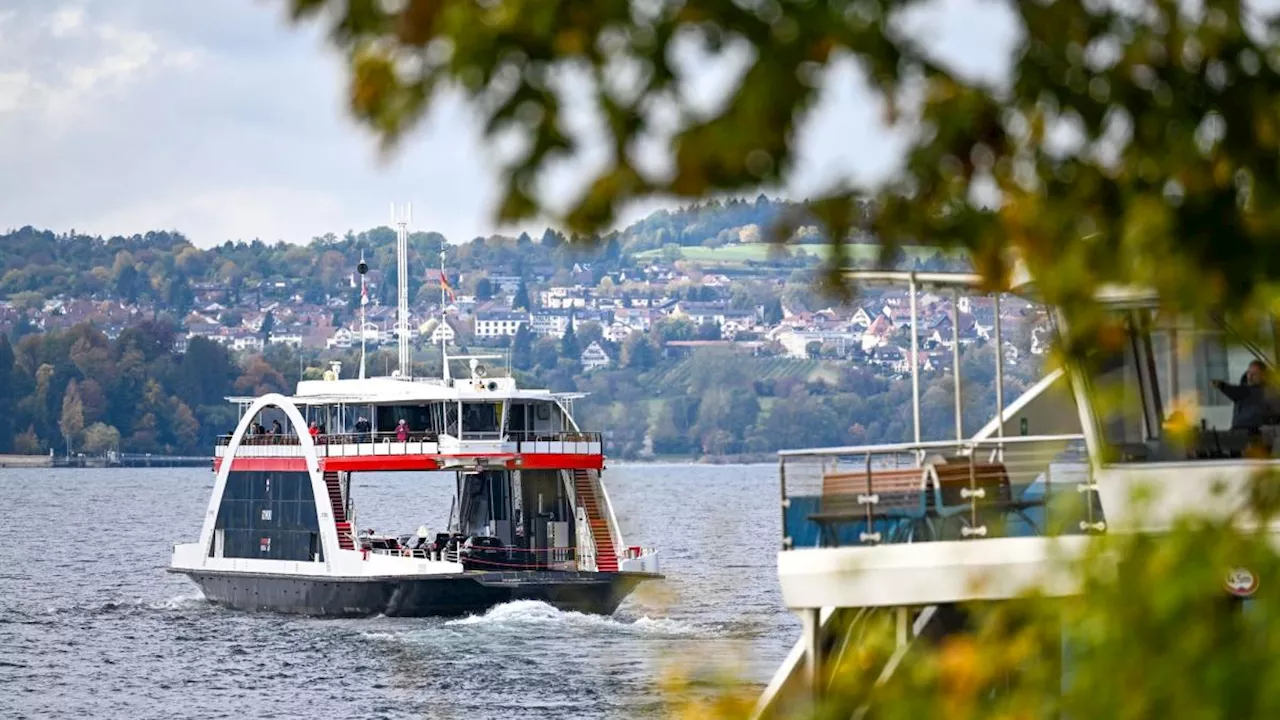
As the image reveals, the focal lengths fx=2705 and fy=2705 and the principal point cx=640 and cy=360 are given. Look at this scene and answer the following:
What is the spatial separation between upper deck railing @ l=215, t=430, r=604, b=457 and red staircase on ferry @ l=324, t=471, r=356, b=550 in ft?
1.66

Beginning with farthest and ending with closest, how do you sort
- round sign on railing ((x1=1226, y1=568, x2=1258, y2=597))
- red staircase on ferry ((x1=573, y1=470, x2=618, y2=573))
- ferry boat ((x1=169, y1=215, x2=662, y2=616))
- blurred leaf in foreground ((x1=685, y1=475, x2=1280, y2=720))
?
red staircase on ferry ((x1=573, y1=470, x2=618, y2=573)) → ferry boat ((x1=169, y1=215, x2=662, y2=616)) → round sign on railing ((x1=1226, y1=568, x2=1258, y2=597)) → blurred leaf in foreground ((x1=685, y1=475, x2=1280, y2=720))

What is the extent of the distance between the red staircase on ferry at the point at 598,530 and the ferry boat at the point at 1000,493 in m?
34.9

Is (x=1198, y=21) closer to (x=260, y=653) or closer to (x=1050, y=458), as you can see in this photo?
(x=1050, y=458)

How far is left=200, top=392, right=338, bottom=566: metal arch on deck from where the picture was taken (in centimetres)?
5066

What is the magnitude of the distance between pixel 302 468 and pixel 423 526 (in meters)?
3.95


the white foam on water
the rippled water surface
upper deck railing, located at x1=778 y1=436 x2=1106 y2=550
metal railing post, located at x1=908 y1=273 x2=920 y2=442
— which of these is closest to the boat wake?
the rippled water surface

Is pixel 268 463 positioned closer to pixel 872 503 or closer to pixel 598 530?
pixel 598 530

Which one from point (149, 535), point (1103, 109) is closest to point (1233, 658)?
point (1103, 109)

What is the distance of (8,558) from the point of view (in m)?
89.3

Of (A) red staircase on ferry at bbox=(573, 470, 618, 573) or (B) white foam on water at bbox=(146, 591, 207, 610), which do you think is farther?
(B) white foam on water at bbox=(146, 591, 207, 610)

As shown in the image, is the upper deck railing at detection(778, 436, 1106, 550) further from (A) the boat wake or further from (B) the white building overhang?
(A) the boat wake

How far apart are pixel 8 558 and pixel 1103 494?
3100 inches

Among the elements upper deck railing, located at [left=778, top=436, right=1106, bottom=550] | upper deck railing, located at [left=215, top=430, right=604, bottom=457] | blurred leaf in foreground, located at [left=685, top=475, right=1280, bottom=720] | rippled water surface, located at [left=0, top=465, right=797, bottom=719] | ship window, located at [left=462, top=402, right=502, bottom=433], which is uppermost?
ship window, located at [left=462, top=402, right=502, bottom=433]

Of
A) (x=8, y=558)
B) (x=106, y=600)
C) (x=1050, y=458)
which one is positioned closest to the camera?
(x=1050, y=458)
